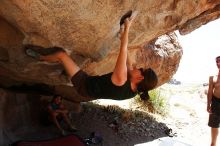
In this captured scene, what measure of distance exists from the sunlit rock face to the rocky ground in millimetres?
1583

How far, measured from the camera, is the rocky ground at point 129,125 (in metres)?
8.53

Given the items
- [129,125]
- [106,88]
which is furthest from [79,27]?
[129,125]

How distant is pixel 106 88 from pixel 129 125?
4.45 metres

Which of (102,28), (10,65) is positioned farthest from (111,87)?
(10,65)

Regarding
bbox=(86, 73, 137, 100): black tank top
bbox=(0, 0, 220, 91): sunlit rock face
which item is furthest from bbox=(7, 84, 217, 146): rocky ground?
bbox=(86, 73, 137, 100): black tank top

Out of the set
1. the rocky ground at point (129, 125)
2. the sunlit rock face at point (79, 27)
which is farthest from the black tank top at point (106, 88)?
the rocky ground at point (129, 125)

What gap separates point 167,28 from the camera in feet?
23.3

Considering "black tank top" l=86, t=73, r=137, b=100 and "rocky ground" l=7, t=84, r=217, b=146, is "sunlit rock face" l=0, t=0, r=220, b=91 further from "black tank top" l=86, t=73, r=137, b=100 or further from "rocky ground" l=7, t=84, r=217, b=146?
"rocky ground" l=7, t=84, r=217, b=146

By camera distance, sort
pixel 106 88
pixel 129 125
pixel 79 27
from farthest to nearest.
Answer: pixel 129 125
pixel 79 27
pixel 106 88

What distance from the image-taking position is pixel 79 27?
526 cm

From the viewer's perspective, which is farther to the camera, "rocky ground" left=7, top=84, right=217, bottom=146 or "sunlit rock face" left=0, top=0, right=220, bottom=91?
"rocky ground" left=7, top=84, right=217, bottom=146

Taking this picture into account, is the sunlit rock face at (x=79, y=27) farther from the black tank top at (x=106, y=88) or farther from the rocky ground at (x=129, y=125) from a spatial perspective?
the rocky ground at (x=129, y=125)

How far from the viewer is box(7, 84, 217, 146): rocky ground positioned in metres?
8.53

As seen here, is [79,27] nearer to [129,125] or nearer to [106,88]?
[106,88]
